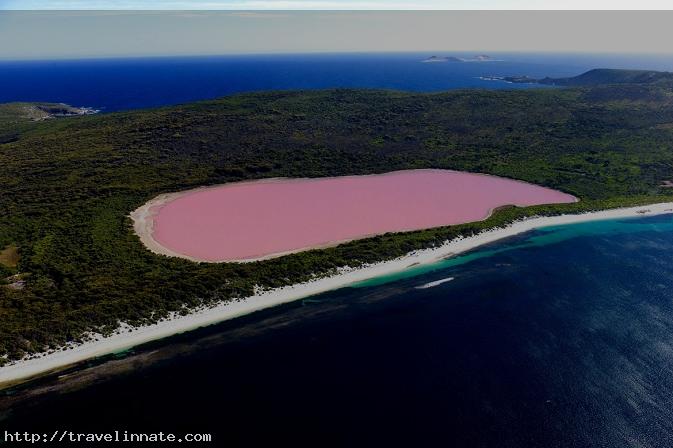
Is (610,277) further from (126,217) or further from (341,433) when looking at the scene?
(126,217)

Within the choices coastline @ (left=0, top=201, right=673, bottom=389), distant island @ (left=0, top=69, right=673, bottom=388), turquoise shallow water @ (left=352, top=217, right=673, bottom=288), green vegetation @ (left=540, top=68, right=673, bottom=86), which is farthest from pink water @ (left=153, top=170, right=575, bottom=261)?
green vegetation @ (left=540, top=68, right=673, bottom=86)

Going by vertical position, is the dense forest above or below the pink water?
above

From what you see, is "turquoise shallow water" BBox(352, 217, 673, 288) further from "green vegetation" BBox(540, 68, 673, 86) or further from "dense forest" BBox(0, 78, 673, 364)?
"green vegetation" BBox(540, 68, 673, 86)

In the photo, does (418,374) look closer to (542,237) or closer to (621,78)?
(542,237)

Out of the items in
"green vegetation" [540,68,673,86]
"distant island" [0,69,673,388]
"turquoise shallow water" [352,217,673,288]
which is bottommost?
"turquoise shallow water" [352,217,673,288]

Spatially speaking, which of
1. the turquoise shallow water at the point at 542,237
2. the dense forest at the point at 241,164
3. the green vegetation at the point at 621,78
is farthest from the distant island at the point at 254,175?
the green vegetation at the point at 621,78

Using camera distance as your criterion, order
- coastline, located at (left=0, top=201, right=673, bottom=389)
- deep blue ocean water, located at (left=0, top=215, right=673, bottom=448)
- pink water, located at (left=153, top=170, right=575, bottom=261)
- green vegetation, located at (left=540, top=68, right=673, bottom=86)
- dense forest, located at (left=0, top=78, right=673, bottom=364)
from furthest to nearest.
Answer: green vegetation, located at (left=540, top=68, right=673, bottom=86) → pink water, located at (left=153, top=170, right=575, bottom=261) → dense forest, located at (left=0, top=78, right=673, bottom=364) → coastline, located at (left=0, top=201, right=673, bottom=389) → deep blue ocean water, located at (left=0, top=215, right=673, bottom=448)

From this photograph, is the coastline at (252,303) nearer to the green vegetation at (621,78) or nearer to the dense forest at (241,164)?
the dense forest at (241,164)

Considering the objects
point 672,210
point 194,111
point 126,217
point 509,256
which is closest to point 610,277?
point 509,256

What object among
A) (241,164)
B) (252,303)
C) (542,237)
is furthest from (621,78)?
(252,303)
